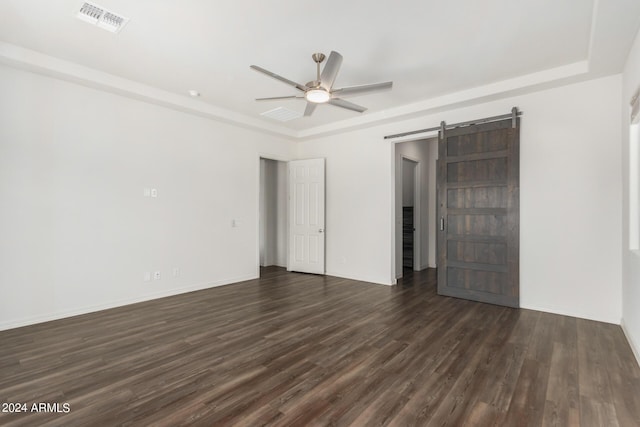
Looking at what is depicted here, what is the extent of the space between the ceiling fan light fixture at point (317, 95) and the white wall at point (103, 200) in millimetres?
2634

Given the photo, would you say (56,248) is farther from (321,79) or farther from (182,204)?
(321,79)

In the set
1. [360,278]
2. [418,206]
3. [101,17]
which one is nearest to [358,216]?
[360,278]

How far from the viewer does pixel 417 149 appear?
21.8 ft

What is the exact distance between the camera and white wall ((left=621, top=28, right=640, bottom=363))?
2.68 meters

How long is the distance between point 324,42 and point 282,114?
221cm

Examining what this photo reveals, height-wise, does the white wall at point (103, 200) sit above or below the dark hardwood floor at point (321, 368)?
above

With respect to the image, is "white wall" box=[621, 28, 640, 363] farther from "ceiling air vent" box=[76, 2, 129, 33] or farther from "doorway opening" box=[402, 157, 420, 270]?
"ceiling air vent" box=[76, 2, 129, 33]

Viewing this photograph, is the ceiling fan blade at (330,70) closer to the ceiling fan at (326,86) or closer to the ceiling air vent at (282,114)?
the ceiling fan at (326,86)

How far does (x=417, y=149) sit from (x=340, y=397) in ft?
18.4

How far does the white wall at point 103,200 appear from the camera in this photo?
3.42 metres

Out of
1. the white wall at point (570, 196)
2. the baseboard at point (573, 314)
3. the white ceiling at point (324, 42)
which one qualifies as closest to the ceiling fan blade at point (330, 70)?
the white ceiling at point (324, 42)

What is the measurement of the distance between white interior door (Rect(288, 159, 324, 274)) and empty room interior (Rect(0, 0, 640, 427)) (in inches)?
34.3

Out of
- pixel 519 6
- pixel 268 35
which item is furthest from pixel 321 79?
pixel 519 6

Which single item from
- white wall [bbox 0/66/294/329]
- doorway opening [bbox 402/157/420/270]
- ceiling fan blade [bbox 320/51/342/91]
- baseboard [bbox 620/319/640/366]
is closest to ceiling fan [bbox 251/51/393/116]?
ceiling fan blade [bbox 320/51/342/91]
